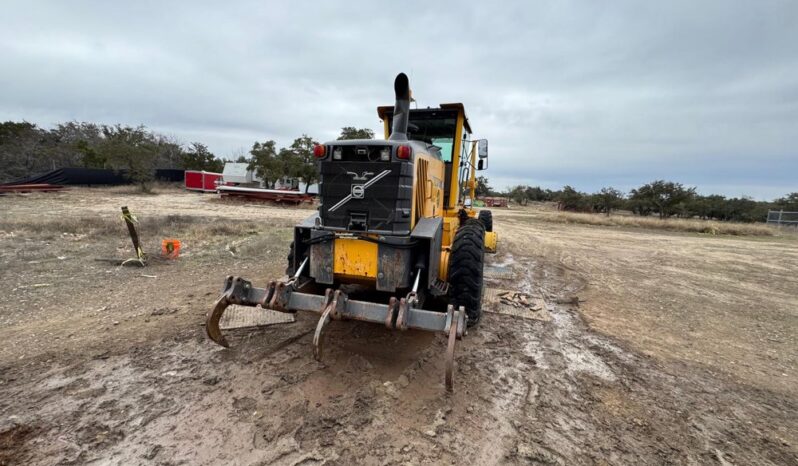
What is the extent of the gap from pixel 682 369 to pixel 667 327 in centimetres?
160

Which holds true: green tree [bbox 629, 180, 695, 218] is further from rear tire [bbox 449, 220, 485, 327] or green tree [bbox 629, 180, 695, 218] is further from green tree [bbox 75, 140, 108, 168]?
green tree [bbox 75, 140, 108, 168]

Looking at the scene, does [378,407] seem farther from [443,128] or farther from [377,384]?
[443,128]

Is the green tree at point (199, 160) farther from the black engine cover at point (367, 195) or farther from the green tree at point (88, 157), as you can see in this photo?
the black engine cover at point (367, 195)

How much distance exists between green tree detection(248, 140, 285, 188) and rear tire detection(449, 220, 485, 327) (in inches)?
1196

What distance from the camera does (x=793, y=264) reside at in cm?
1181

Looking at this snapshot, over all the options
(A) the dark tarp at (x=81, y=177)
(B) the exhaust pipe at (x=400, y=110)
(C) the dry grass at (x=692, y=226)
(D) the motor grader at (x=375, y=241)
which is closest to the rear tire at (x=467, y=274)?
(D) the motor grader at (x=375, y=241)

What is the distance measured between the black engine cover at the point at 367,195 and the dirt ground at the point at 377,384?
1.36 meters

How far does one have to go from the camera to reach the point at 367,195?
3.90m

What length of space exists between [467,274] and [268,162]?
31.3 metres

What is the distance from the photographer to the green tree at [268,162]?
32.0m

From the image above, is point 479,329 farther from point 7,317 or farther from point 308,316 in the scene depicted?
point 7,317

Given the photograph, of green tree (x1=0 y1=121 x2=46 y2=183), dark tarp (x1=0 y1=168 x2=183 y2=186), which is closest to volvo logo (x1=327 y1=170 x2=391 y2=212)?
dark tarp (x1=0 y1=168 x2=183 y2=186)

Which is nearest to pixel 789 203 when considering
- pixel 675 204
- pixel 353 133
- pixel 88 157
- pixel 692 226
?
pixel 675 204

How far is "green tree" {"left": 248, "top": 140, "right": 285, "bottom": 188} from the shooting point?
32.0 meters
